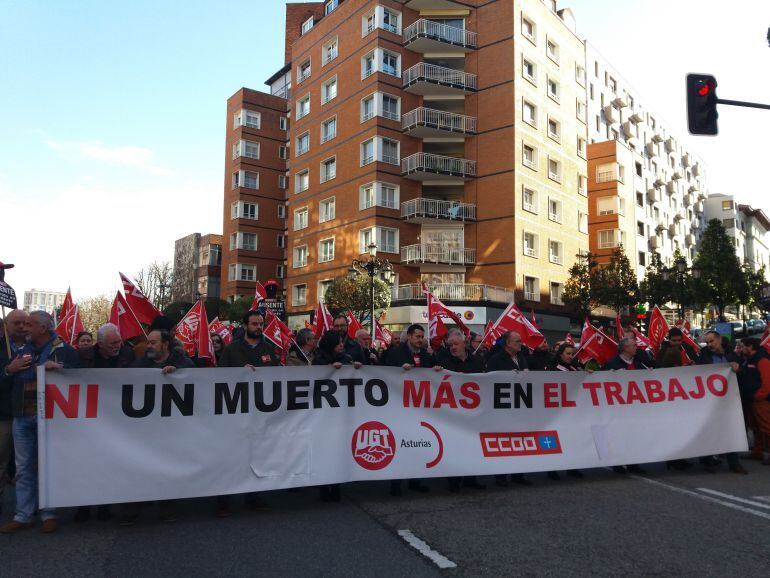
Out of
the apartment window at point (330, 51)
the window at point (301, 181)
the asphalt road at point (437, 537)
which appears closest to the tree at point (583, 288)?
the window at point (301, 181)

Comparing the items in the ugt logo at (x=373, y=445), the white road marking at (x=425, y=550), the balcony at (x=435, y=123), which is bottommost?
the white road marking at (x=425, y=550)

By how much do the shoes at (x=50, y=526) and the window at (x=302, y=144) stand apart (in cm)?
3935

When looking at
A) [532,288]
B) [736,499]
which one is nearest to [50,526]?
[736,499]

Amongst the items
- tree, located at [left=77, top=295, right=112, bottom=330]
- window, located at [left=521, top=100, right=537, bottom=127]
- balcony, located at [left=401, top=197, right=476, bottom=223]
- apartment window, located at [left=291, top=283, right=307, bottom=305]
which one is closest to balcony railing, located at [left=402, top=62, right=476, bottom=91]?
window, located at [left=521, top=100, right=537, bottom=127]

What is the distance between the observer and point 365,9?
38.5m

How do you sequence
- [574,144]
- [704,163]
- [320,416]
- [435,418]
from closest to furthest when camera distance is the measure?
[320,416]
[435,418]
[574,144]
[704,163]

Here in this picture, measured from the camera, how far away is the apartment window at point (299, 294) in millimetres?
41003

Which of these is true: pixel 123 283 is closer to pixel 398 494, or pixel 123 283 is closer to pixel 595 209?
pixel 398 494

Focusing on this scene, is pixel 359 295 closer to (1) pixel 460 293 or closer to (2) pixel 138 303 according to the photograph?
(1) pixel 460 293

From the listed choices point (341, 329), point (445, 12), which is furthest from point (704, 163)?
point (341, 329)

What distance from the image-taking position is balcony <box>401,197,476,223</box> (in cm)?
3622

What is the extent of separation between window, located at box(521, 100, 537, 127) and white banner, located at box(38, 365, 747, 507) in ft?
102

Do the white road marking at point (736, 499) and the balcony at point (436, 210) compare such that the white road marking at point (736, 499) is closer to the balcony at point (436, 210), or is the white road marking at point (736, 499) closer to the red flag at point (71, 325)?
the red flag at point (71, 325)

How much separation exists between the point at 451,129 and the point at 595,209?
17355 millimetres
